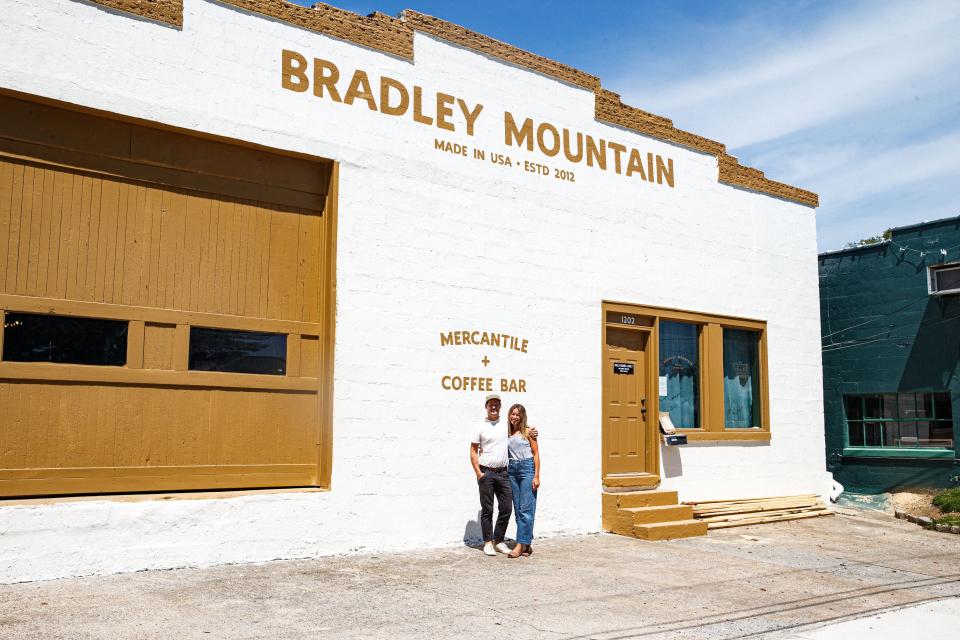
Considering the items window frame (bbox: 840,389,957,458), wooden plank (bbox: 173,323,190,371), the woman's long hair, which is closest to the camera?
wooden plank (bbox: 173,323,190,371)

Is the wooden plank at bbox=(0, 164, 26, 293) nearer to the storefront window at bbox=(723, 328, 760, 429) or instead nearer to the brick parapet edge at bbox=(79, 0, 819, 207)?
the brick parapet edge at bbox=(79, 0, 819, 207)

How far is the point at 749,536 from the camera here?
11.9 m

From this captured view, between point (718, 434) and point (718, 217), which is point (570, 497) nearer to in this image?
point (718, 434)

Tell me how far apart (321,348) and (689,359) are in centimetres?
628

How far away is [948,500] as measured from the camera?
14242mm

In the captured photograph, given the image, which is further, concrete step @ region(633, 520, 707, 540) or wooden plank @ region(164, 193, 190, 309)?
concrete step @ region(633, 520, 707, 540)

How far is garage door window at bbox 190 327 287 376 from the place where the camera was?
28.9ft

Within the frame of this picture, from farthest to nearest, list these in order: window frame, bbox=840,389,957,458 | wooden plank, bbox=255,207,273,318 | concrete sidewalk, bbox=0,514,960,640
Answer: window frame, bbox=840,389,957,458 < wooden plank, bbox=255,207,273,318 < concrete sidewalk, bbox=0,514,960,640

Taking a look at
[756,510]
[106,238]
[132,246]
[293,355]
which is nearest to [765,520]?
[756,510]

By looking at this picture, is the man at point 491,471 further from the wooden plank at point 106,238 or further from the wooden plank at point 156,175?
the wooden plank at point 106,238

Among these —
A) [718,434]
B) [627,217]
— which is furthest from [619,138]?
[718,434]

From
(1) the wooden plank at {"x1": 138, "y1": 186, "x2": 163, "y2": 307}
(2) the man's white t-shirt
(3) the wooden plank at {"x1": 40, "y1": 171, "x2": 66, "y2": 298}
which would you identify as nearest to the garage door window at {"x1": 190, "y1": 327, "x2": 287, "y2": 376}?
(1) the wooden plank at {"x1": 138, "y1": 186, "x2": 163, "y2": 307}

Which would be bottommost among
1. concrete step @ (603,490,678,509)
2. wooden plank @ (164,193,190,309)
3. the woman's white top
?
concrete step @ (603,490,678,509)

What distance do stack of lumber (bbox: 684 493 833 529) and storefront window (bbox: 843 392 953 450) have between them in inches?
115
